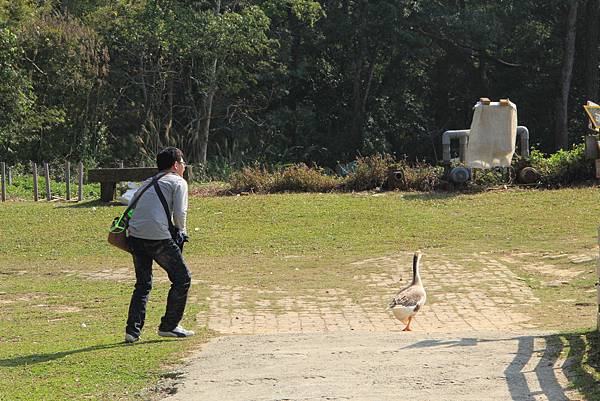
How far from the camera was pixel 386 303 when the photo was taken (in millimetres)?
12641

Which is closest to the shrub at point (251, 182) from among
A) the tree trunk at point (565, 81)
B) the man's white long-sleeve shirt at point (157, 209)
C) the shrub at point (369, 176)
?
the shrub at point (369, 176)

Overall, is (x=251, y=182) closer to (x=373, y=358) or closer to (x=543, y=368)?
(x=373, y=358)

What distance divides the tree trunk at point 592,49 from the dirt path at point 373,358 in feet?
77.4

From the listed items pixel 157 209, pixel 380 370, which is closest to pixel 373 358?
pixel 380 370

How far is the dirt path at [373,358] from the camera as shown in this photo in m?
6.83

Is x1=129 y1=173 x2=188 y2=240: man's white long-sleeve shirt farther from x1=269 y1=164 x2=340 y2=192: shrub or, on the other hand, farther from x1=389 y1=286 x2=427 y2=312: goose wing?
x1=269 y1=164 x2=340 y2=192: shrub

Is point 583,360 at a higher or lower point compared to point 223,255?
higher

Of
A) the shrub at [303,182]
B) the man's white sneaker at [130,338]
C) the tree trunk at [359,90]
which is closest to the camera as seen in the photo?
the man's white sneaker at [130,338]

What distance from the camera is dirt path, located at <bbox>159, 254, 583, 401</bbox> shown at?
22.4 ft

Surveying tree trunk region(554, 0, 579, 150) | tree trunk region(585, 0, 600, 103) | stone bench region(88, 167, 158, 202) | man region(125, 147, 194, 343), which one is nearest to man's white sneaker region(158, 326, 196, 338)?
man region(125, 147, 194, 343)

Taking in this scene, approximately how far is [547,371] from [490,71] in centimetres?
3071

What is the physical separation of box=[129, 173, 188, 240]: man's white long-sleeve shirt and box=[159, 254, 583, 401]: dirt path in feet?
3.64

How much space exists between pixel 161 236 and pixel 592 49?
27838 mm

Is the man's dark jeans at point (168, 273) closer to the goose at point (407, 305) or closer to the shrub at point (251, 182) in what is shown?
the goose at point (407, 305)
